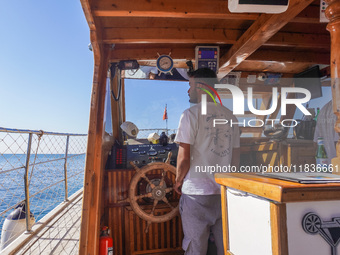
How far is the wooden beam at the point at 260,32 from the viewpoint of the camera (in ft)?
5.27

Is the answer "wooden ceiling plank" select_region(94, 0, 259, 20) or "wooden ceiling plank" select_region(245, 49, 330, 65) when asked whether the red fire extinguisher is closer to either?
"wooden ceiling plank" select_region(94, 0, 259, 20)

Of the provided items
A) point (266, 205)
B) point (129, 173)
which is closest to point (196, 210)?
point (266, 205)

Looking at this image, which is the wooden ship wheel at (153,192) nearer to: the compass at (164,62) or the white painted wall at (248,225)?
the compass at (164,62)

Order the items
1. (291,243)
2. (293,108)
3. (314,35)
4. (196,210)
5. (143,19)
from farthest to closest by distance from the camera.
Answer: (293,108)
(314,35)
(143,19)
(196,210)
(291,243)

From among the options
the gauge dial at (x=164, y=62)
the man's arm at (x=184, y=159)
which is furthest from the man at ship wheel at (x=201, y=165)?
the gauge dial at (x=164, y=62)

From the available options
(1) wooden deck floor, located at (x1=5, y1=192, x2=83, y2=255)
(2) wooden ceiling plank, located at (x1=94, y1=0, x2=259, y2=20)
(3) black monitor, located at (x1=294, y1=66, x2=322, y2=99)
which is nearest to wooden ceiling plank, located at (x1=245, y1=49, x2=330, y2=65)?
(3) black monitor, located at (x1=294, y1=66, x2=322, y2=99)

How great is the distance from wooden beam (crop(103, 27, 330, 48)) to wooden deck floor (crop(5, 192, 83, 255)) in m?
1.99

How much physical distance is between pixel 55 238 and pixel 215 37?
262 centimetres

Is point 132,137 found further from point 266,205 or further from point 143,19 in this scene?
point 266,205

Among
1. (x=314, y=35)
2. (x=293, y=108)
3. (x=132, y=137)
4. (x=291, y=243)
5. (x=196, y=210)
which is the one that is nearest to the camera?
(x=291, y=243)

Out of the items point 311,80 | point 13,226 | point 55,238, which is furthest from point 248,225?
point 13,226

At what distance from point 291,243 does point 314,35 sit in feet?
8.25

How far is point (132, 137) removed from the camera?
3.09m

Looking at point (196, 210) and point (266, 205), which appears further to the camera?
point (196, 210)
